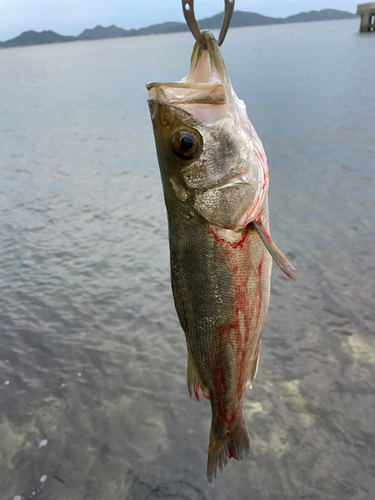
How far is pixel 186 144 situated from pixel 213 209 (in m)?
0.30

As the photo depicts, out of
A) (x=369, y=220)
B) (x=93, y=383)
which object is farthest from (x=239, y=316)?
(x=369, y=220)

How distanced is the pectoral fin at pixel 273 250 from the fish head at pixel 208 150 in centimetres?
6

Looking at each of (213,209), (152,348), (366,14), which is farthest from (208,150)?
(366,14)

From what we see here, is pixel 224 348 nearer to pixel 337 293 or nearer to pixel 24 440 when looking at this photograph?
pixel 24 440

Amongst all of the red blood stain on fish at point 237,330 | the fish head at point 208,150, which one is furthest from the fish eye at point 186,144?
the red blood stain on fish at point 237,330

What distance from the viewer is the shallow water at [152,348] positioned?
343 cm

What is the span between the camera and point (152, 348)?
475 cm

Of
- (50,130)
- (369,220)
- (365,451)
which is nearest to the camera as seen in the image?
(365,451)

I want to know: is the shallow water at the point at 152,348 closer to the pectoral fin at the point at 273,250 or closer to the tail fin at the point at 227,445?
the tail fin at the point at 227,445

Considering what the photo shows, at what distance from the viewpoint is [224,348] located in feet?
6.52

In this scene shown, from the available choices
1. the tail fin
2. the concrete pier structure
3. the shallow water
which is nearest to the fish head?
the tail fin

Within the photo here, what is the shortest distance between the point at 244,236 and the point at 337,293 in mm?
3824

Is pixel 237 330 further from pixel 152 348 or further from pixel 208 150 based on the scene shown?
pixel 152 348

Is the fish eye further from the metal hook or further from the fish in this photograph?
the metal hook
